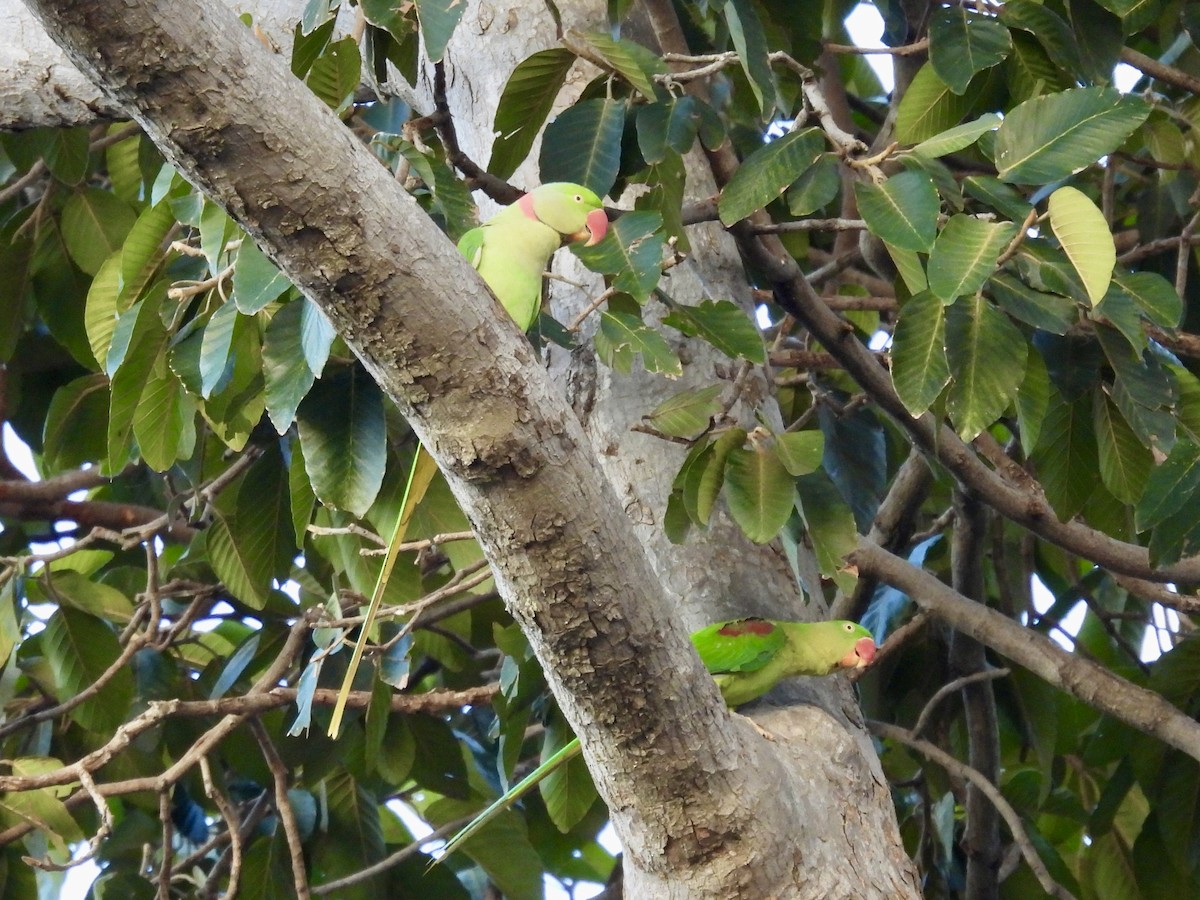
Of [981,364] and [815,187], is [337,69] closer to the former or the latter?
[815,187]

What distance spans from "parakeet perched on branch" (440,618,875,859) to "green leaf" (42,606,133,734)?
132 cm

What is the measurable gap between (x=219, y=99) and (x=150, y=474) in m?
2.74

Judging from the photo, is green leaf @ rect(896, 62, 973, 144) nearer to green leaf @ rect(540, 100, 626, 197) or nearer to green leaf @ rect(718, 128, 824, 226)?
green leaf @ rect(718, 128, 824, 226)

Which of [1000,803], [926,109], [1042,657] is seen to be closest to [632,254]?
[926,109]

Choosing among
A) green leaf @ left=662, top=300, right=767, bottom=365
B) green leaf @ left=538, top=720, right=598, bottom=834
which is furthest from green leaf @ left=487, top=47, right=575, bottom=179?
green leaf @ left=538, top=720, right=598, bottom=834

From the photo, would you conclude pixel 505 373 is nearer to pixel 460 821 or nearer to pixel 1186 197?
pixel 1186 197

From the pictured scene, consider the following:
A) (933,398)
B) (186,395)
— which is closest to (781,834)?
(933,398)

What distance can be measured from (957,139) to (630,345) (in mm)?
529

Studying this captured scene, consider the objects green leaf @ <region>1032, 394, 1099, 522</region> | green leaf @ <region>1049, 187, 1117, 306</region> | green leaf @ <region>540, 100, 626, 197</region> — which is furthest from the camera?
Answer: green leaf @ <region>1032, 394, 1099, 522</region>

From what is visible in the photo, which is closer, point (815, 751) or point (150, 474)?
point (815, 751)

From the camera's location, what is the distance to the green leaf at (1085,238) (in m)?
1.43

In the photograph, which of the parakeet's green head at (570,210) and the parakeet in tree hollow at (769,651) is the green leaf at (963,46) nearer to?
the parakeet's green head at (570,210)

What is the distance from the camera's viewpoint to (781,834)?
154 centimetres

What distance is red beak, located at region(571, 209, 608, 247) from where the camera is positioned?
6.08 ft
